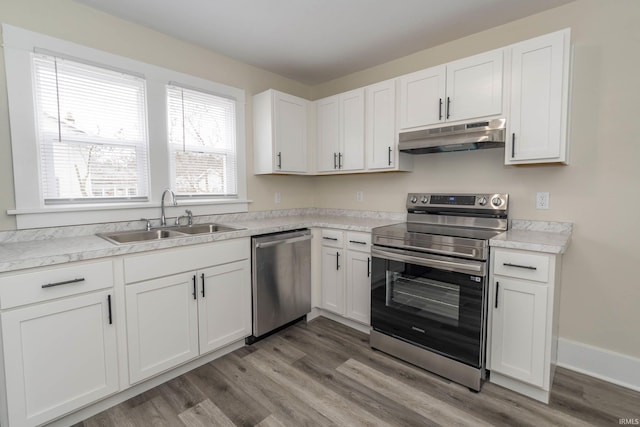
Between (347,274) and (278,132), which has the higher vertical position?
(278,132)

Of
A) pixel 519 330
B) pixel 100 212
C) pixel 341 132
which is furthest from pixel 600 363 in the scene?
pixel 100 212

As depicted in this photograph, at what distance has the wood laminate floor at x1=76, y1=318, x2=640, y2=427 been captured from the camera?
173cm

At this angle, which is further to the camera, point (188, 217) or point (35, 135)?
point (188, 217)

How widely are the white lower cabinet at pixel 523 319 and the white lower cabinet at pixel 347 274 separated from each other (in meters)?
1.01

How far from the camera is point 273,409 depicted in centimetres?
183

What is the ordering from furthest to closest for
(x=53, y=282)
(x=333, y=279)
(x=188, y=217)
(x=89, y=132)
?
(x=333, y=279) → (x=188, y=217) → (x=89, y=132) → (x=53, y=282)

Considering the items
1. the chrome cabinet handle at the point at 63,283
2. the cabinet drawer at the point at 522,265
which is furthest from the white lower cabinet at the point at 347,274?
the chrome cabinet handle at the point at 63,283

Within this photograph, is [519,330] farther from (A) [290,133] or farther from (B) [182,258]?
(A) [290,133]

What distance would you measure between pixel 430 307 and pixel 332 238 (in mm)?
1087

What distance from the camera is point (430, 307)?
2.16 meters

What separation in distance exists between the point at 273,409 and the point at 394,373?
34.8 inches

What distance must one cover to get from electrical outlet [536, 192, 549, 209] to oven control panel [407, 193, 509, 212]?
0.66ft

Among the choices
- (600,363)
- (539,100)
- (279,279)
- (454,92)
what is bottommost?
(600,363)

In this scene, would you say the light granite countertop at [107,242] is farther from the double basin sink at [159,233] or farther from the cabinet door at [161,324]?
the cabinet door at [161,324]
